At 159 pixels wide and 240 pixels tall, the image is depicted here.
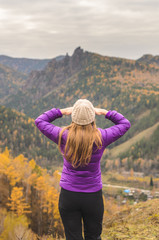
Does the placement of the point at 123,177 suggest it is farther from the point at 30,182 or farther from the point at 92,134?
the point at 92,134

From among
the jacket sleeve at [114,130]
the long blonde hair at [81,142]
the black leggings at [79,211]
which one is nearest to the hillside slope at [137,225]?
the black leggings at [79,211]

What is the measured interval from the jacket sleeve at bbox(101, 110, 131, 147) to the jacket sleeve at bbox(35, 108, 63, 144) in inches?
41.7

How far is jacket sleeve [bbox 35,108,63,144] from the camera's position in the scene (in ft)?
16.6

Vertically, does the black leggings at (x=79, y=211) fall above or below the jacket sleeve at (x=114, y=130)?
below

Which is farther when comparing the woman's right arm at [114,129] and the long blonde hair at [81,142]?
the woman's right arm at [114,129]

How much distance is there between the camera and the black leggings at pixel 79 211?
5.01 metres

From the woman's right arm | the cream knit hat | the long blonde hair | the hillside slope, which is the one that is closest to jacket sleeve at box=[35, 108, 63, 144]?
the long blonde hair

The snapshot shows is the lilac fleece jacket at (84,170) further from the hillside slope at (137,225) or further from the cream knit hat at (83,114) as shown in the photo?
the hillside slope at (137,225)

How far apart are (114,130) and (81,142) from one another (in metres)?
0.93

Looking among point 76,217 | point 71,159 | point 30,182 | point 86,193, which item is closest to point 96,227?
point 76,217

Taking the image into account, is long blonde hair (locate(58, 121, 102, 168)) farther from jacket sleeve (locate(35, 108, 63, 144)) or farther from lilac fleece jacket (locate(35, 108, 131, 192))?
jacket sleeve (locate(35, 108, 63, 144))

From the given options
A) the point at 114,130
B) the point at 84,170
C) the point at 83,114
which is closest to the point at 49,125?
the point at 83,114

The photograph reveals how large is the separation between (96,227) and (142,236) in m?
3.11

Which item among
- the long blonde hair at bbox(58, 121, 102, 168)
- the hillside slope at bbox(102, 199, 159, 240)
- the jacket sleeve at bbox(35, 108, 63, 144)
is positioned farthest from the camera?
the hillside slope at bbox(102, 199, 159, 240)
